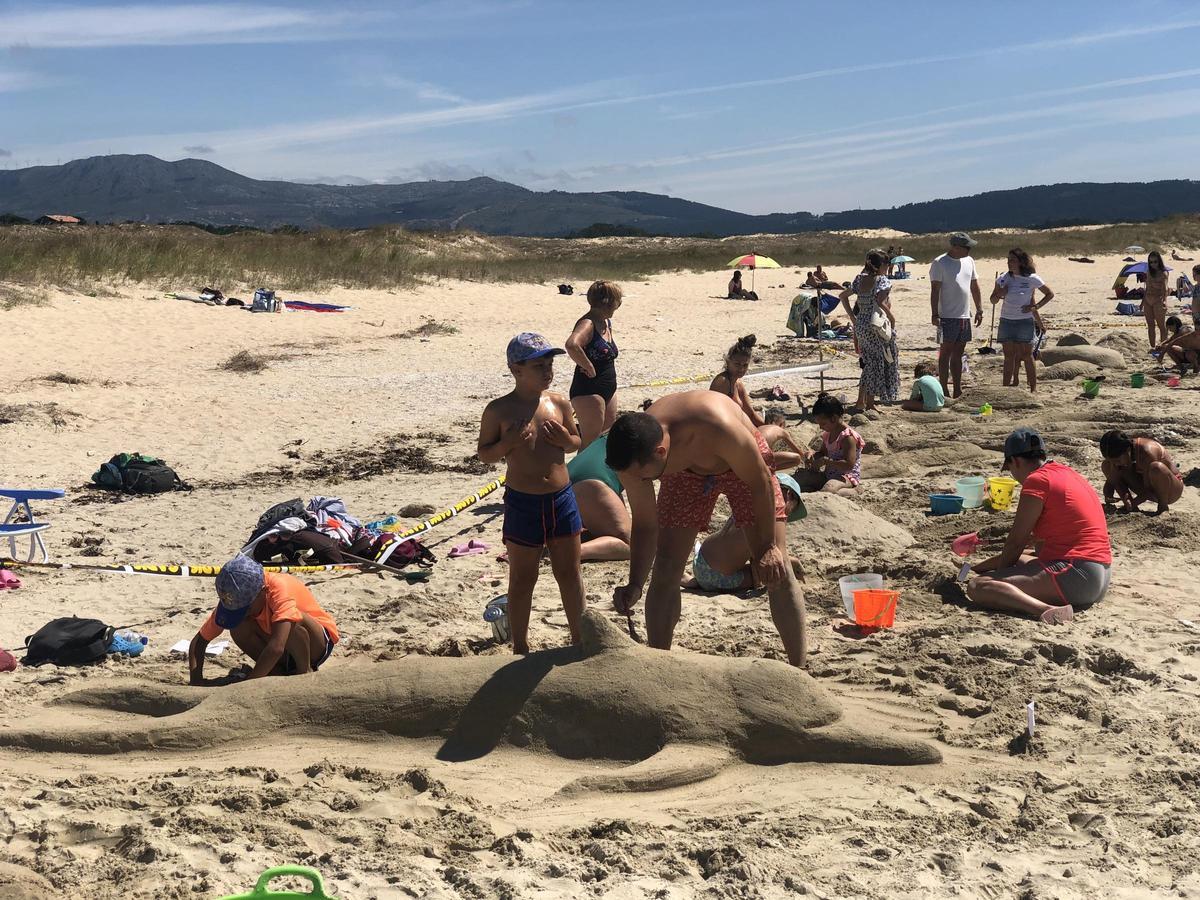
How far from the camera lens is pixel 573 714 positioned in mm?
4285

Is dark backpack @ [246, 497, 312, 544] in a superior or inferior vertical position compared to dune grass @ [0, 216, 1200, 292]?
inferior

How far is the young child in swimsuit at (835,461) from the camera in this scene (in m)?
8.32

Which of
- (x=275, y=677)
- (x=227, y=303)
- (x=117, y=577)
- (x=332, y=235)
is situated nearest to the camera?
(x=275, y=677)

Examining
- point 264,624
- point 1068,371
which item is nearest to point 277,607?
point 264,624

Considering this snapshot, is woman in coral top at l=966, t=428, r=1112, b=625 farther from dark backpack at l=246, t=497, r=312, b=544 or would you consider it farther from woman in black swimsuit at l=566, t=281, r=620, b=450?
dark backpack at l=246, t=497, r=312, b=544

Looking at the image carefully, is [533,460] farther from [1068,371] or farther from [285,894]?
[1068,371]

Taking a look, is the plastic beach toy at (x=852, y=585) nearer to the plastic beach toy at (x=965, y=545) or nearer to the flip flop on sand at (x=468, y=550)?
the plastic beach toy at (x=965, y=545)

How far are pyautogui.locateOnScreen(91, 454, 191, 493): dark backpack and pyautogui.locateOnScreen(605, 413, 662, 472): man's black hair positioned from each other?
5.78 m

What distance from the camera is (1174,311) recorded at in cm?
2239

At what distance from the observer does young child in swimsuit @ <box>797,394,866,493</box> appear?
8.32m

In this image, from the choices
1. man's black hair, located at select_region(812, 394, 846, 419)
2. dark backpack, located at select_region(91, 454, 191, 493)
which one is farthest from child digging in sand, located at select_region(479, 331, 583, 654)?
dark backpack, located at select_region(91, 454, 191, 493)

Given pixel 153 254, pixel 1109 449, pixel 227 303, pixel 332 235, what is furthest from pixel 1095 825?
pixel 332 235

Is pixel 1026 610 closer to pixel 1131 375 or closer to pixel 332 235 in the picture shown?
pixel 1131 375

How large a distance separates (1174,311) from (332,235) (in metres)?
20.6
